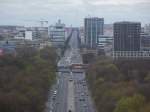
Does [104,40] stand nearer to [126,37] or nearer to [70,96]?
[126,37]

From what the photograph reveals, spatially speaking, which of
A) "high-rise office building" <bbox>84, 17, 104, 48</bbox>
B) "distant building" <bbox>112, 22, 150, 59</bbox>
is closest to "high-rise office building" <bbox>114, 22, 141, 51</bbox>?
"distant building" <bbox>112, 22, 150, 59</bbox>

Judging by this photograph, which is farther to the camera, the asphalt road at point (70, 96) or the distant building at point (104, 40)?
the distant building at point (104, 40)

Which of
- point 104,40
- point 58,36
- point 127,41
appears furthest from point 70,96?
point 58,36

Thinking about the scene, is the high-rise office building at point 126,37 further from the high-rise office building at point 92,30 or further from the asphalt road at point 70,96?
the high-rise office building at point 92,30

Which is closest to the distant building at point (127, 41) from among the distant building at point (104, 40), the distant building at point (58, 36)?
the distant building at point (104, 40)

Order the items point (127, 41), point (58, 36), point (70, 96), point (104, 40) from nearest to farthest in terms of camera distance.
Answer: point (70, 96) → point (127, 41) → point (104, 40) → point (58, 36)

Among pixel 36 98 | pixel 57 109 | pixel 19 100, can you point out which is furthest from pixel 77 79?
Answer: pixel 19 100
